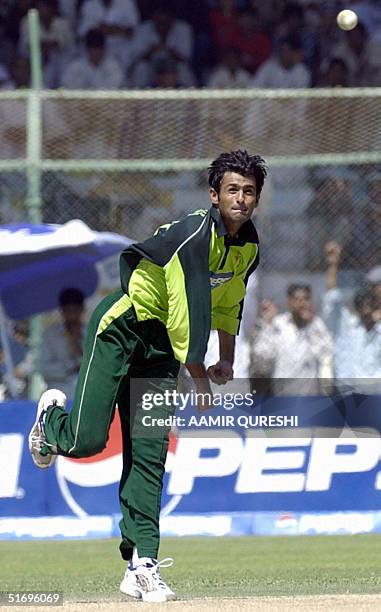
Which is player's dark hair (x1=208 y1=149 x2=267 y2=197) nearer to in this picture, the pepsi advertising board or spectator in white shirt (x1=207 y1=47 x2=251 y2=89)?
the pepsi advertising board

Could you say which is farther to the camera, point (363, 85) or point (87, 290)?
point (363, 85)

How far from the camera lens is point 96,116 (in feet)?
37.0

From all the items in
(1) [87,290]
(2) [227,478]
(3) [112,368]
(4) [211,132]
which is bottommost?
(2) [227,478]

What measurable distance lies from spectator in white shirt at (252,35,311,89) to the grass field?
20.7ft

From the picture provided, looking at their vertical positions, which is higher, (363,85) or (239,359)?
(363,85)

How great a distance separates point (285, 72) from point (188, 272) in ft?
30.2

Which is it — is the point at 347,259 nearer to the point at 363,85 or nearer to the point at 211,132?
the point at 211,132

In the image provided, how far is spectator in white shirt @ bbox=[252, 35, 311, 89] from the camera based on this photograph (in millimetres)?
14695

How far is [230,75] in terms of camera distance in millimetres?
15102

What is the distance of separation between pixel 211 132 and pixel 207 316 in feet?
18.1

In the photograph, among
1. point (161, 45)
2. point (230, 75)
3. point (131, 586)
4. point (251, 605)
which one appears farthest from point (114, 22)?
point (251, 605)

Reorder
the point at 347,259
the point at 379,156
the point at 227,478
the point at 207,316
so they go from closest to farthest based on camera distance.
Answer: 1. the point at 207,316
2. the point at 227,478
3. the point at 379,156
4. the point at 347,259

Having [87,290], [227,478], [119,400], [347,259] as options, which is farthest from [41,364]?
[119,400]

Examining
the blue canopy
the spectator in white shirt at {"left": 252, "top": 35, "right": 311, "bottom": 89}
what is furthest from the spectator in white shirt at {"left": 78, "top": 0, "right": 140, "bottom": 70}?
the blue canopy
